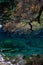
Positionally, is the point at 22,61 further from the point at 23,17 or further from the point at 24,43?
the point at 23,17

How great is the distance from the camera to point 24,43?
8188 millimetres

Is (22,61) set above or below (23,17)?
above

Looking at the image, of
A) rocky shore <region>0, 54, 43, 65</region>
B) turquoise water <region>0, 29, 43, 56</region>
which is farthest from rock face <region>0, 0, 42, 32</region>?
rocky shore <region>0, 54, 43, 65</region>

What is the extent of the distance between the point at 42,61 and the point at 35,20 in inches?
249

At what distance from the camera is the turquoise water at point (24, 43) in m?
6.82

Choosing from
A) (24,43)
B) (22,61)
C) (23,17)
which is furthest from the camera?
(23,17)

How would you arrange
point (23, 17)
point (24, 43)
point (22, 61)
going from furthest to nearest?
1. point (23, 17)
2. point (24, 43)
3. point (22, 61)

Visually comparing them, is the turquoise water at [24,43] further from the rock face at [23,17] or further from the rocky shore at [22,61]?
the rocky shore at [22,61]

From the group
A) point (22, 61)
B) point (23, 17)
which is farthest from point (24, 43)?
point (23, 17)

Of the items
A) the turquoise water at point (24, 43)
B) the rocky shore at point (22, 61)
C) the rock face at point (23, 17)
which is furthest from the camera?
the rock face at point (23, 17)

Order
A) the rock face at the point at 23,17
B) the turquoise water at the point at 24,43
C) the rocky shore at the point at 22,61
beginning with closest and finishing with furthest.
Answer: the rocky shore at the point at 22,61, the turquoise water at the point at 24,43, the rock face at the point at 23,17

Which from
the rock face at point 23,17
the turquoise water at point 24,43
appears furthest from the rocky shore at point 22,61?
the rock face at point 23,17

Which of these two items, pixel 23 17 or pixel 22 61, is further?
pixel 23 17

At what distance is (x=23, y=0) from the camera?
37.7 ft
